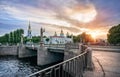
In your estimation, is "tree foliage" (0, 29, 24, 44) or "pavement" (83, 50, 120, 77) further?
"tree foliage" (0, 29, 24, 44)

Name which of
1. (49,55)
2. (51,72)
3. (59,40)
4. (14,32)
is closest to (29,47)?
(49,55)

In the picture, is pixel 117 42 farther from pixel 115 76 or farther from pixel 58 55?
pixel 115 76

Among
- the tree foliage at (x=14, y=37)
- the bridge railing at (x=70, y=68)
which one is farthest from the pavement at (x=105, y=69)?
the tree foliage at (x=14, y=37)

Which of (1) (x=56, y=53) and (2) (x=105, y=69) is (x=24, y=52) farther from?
(2) (x=105, y=69)

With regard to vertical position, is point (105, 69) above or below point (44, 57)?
above

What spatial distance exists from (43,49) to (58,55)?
272 inches

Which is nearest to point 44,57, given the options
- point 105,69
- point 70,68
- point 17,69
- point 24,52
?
point 17,69

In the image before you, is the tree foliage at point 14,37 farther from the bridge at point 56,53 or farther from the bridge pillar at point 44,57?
the bridge pillar at point 44,57

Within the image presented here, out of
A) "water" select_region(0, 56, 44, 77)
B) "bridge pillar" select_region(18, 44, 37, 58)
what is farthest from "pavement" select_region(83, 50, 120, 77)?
"bridge pillar" select_region(18, 44, 37, 58)

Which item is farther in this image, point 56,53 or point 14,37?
point 14,37

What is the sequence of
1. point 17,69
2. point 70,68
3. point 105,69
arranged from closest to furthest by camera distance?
1. point 70,68
2. point 105,69
3. point 17,69

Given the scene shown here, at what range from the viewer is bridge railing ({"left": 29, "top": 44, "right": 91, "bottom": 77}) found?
510cm

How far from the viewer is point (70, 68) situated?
7.56 meters

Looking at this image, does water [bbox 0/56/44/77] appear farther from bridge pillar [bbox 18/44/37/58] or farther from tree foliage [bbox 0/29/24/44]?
tree foliage [bbox 0/29/24/44]
